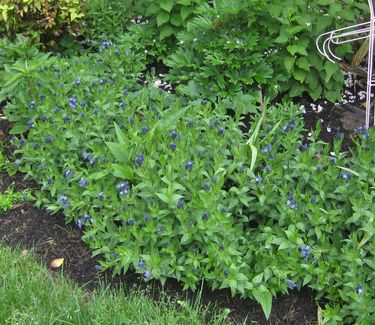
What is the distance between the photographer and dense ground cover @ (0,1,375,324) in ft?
11.6

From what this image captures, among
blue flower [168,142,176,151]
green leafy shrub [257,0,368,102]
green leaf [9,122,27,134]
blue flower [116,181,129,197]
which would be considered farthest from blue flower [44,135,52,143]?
green leafy shrub [257,0,368,102]

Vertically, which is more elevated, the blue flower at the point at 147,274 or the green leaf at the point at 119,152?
the green leaf at the point at 119,152

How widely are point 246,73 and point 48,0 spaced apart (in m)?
1.69

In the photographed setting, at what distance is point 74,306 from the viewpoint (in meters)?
3.42

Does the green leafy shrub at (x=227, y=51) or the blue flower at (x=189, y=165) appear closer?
the blue flower at (x=189, y=165)

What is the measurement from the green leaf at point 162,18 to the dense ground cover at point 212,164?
8.9 inches

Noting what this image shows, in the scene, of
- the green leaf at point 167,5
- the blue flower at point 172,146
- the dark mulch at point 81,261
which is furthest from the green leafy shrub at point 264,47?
the blue flower at point 172,146

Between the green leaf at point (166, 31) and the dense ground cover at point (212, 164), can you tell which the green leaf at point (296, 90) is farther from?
the green leaf at point (166, 31)

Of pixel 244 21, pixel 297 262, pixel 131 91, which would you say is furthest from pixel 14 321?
pixel 244 21

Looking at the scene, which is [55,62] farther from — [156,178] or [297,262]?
[297,262]

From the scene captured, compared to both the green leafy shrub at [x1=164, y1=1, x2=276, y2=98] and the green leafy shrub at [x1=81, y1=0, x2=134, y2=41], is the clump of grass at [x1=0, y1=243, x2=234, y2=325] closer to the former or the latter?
the green leafy shrub at [x1=164, y1=1, x2=276, y2=98]

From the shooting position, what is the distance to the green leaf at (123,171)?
3861 millimetres

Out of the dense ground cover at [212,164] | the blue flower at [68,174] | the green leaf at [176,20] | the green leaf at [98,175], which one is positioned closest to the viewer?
the dense ground cover at [212,164]

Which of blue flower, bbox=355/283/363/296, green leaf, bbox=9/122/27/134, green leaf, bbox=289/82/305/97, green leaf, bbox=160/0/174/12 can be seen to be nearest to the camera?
A: blue flower, bbox=355/283/363/296
